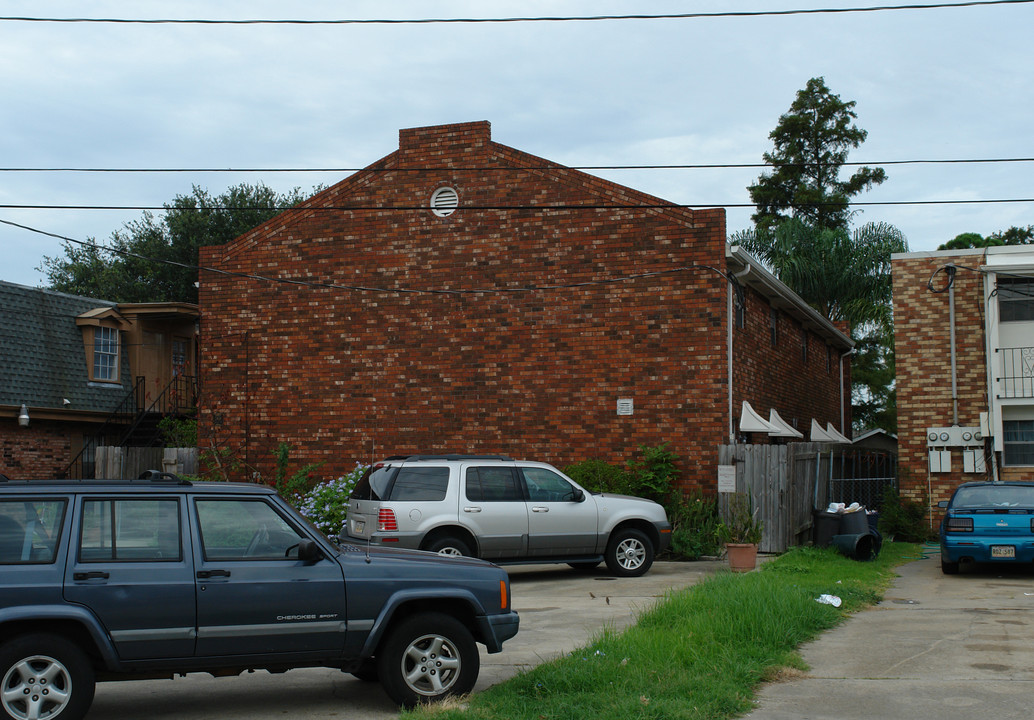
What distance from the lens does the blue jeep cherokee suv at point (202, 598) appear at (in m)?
6.46

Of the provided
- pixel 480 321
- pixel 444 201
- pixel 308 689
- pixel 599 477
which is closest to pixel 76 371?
pixel 444 201

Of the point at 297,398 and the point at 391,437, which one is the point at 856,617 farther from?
the point at 297,398

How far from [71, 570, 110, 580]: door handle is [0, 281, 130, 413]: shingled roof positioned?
62.4ft

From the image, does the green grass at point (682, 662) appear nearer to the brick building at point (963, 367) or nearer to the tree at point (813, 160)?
the brick building at point (963, 367)

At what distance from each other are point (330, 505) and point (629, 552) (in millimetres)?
5785

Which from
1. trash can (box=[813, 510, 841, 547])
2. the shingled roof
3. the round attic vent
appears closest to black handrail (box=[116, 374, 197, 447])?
the shingled roof

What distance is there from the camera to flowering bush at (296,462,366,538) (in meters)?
17.9

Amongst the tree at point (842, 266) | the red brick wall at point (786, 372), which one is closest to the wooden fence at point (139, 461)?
the red brick wall at point (786, 372)

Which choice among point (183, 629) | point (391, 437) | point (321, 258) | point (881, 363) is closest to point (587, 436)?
point (391, 437)

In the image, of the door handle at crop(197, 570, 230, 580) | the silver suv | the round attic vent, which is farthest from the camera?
the round attic vent

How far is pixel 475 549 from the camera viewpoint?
1430cm

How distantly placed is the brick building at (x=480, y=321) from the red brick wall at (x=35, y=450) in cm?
547

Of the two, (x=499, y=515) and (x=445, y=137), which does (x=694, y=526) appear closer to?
(x=499, y=515)

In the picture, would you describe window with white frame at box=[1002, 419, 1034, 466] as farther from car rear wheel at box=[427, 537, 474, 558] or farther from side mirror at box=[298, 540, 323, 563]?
side mirror at box=[298, 540, 323, 563]
